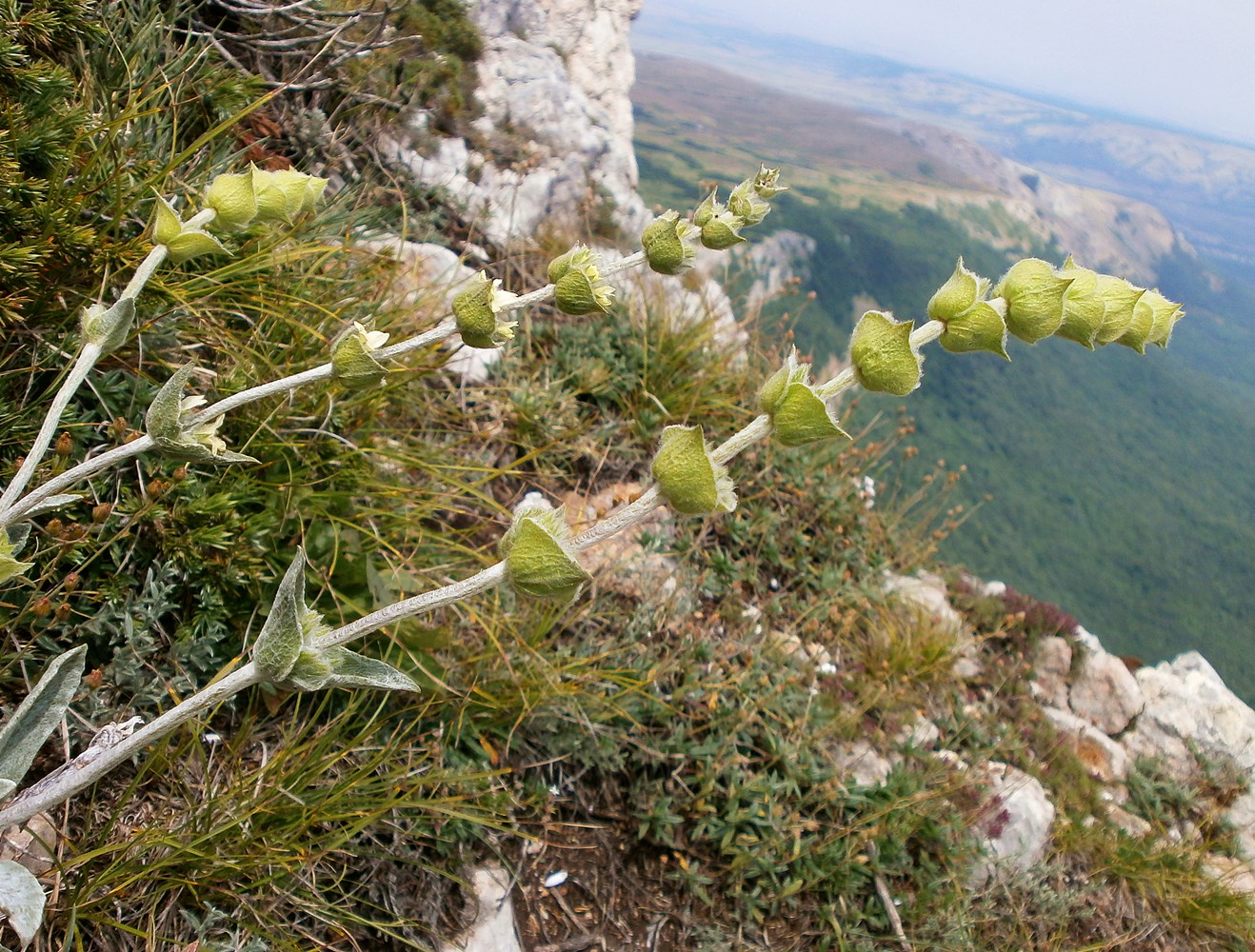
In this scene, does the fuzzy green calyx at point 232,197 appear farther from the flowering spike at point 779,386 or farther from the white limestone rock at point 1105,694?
the white limestone rock at point 1105,694

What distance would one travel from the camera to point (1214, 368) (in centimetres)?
8400

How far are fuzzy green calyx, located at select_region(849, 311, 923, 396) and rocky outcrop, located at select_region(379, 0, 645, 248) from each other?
3404 millimetres

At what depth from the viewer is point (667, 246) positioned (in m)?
1.45

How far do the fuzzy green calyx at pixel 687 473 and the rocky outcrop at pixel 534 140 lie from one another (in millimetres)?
3540

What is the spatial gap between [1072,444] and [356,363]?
260ft

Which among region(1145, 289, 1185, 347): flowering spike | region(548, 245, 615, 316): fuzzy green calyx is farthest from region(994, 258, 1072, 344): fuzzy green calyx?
A: region(548, 245, 615, 316): fuzzy green calyx

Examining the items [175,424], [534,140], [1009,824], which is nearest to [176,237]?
[175,424]

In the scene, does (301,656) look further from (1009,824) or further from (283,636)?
(1009,824)

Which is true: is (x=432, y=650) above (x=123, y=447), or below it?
below

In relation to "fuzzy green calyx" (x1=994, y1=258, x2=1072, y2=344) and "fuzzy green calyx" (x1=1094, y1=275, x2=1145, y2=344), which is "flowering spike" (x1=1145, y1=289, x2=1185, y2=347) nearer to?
"fuzzy green calyx" (x1=1094, y1=275, x2=1145, y2=344)

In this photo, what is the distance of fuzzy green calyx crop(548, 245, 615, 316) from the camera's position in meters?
1.32

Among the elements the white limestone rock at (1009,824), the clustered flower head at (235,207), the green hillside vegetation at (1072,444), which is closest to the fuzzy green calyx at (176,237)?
the clustered flower head at (235,207)

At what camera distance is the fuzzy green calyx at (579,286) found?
4.33ft

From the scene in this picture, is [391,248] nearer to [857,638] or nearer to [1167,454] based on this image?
[857,638]
